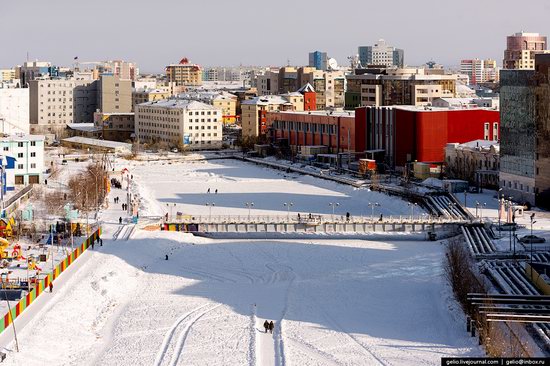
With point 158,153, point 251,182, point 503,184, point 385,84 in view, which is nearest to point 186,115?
point 158,153

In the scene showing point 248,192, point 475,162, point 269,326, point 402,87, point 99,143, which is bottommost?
point 269,326

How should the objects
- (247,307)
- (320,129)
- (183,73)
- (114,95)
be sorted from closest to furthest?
(247,307) → (320,129) → (114,95) → (183,73)

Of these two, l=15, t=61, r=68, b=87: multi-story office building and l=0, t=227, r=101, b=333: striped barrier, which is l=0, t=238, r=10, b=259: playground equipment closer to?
l=0, t=227, r=101, b=333: striped barrier

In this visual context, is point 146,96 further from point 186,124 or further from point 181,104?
point 186,124

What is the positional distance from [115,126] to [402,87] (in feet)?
65.3

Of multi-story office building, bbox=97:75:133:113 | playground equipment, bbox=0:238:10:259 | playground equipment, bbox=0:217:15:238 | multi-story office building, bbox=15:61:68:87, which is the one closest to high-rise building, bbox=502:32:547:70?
multi-story office building, bbox=97:75:133:113

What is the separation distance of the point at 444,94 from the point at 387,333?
40.5 meters

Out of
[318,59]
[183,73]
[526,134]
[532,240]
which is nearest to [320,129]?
[526,134]

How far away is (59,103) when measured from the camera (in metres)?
74.1

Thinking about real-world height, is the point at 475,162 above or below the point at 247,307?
above

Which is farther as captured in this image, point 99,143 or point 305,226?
point 99,143

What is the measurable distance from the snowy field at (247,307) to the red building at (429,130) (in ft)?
45.4

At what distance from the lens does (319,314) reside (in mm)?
19281

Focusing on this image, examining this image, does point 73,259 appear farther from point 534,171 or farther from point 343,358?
point 534,171
